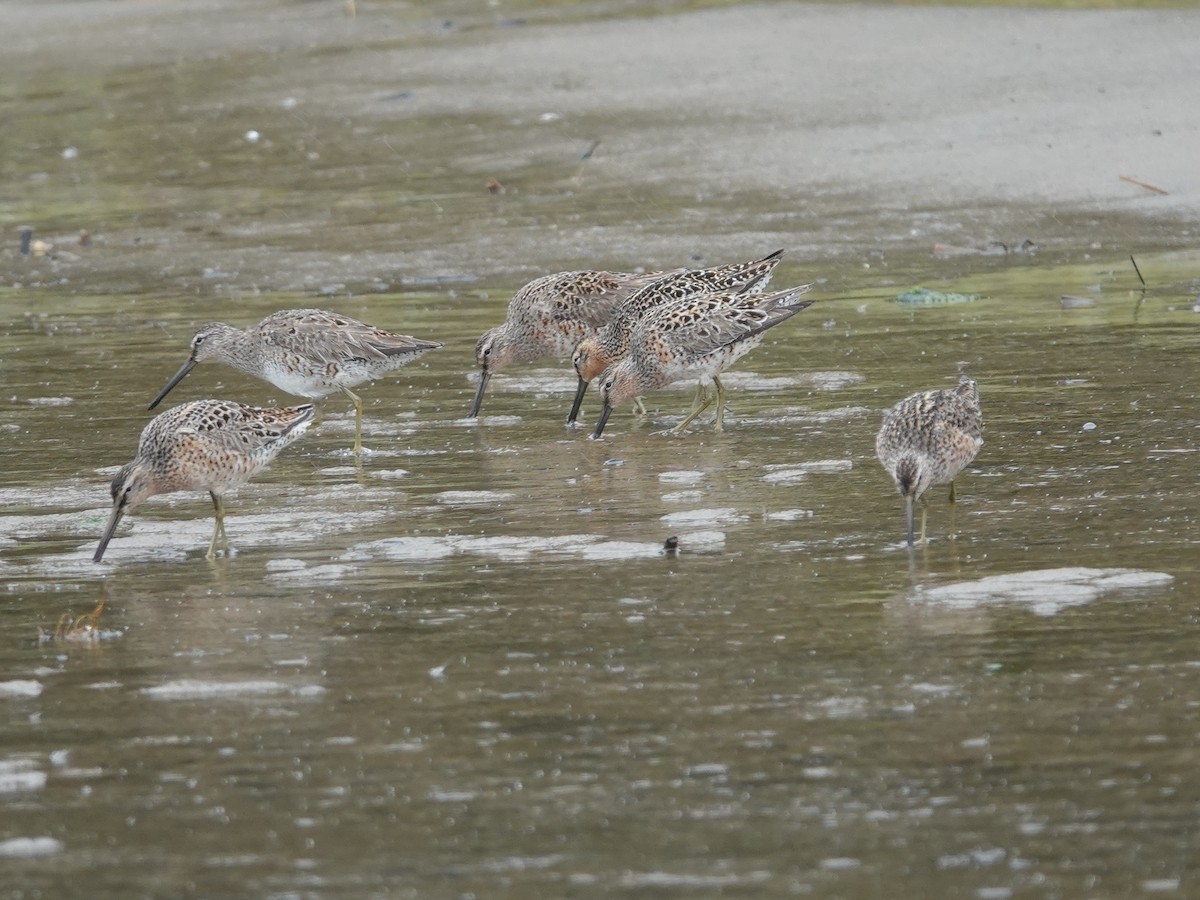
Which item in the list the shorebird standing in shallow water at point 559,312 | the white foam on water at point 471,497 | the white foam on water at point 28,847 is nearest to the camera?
the white foam on water at point 28,847

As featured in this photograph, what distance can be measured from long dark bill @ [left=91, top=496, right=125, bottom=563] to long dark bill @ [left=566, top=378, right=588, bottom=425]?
3456 millimetres

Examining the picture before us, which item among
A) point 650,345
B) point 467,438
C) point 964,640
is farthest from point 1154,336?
point 964,640

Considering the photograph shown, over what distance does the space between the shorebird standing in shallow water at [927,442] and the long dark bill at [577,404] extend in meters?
3.14

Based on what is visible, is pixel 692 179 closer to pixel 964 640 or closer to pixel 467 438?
pixel 467 438

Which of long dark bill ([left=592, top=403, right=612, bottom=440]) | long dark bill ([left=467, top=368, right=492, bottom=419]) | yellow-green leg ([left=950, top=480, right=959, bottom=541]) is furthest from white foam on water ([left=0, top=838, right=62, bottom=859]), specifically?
long dark bill ([left=467, top=368, right=492, bottom=419])

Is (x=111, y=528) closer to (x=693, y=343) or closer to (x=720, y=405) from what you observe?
(x=720, y=405)

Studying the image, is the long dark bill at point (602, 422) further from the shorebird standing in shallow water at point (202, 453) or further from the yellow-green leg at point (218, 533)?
the yellow-green leg at point (218, 533)

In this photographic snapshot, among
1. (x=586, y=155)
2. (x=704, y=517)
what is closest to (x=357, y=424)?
(x=704, y=517)

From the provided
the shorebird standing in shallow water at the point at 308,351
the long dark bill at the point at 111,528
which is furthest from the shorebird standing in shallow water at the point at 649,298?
the long dark bill at the point at 111,528

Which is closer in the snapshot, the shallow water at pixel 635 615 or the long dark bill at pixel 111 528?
the shallow water at pixel 635 615

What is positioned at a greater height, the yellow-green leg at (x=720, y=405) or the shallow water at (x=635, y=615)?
the shallow water at (x=635, y=615)

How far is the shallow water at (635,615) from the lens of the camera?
5352 millimetres

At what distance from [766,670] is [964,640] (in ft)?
2.36

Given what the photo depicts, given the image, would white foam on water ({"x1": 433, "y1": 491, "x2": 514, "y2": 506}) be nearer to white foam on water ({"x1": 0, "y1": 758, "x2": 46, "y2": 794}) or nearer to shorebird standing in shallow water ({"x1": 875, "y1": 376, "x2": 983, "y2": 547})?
shorebird standing in shallow water ({"x1": 875, "y1": 376, "x2": 983, "y2": 547})
